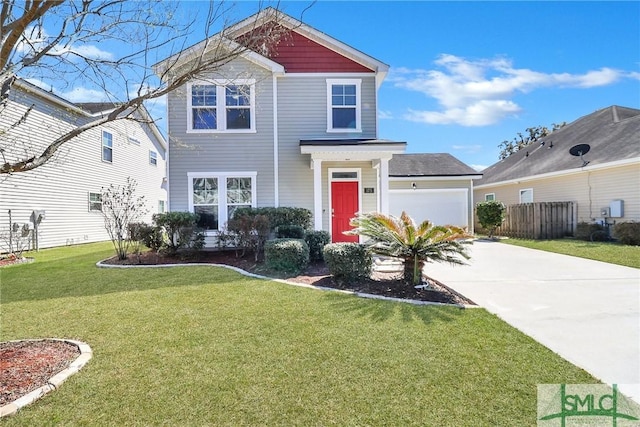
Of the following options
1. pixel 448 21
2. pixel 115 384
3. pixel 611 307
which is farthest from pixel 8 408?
pixel 448 21

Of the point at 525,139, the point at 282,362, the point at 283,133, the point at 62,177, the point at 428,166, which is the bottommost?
the point at 282,362

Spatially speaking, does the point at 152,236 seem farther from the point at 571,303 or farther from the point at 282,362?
the point at 571,303

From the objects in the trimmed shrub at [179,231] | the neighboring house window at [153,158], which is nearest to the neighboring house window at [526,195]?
the trimmed shrub at [179,231]

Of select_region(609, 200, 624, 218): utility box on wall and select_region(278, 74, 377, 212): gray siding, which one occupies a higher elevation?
select_region(278, 74, 377, 212): gray siding

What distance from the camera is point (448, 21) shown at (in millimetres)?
10641

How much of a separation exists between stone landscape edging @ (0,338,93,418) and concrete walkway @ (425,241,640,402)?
482cm

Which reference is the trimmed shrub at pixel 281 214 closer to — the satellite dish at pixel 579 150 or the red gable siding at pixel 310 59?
the red gable siding at pixel 310 59

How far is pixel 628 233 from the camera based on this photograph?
1240cm

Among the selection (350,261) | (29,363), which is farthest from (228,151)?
(29,363)

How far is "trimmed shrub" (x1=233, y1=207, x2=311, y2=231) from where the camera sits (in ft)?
34.3

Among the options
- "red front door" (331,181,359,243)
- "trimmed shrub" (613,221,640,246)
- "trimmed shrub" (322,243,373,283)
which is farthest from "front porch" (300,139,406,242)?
"trimmed shrub" (613,221,640,246)

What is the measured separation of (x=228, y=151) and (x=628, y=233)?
14.2m

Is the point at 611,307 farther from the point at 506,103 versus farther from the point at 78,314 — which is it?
the point at 506,103

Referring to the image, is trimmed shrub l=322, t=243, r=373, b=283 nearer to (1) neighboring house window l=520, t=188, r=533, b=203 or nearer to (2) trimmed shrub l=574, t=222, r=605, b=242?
(2) trimmed shrub l=574, t=222, r=605, b=242
